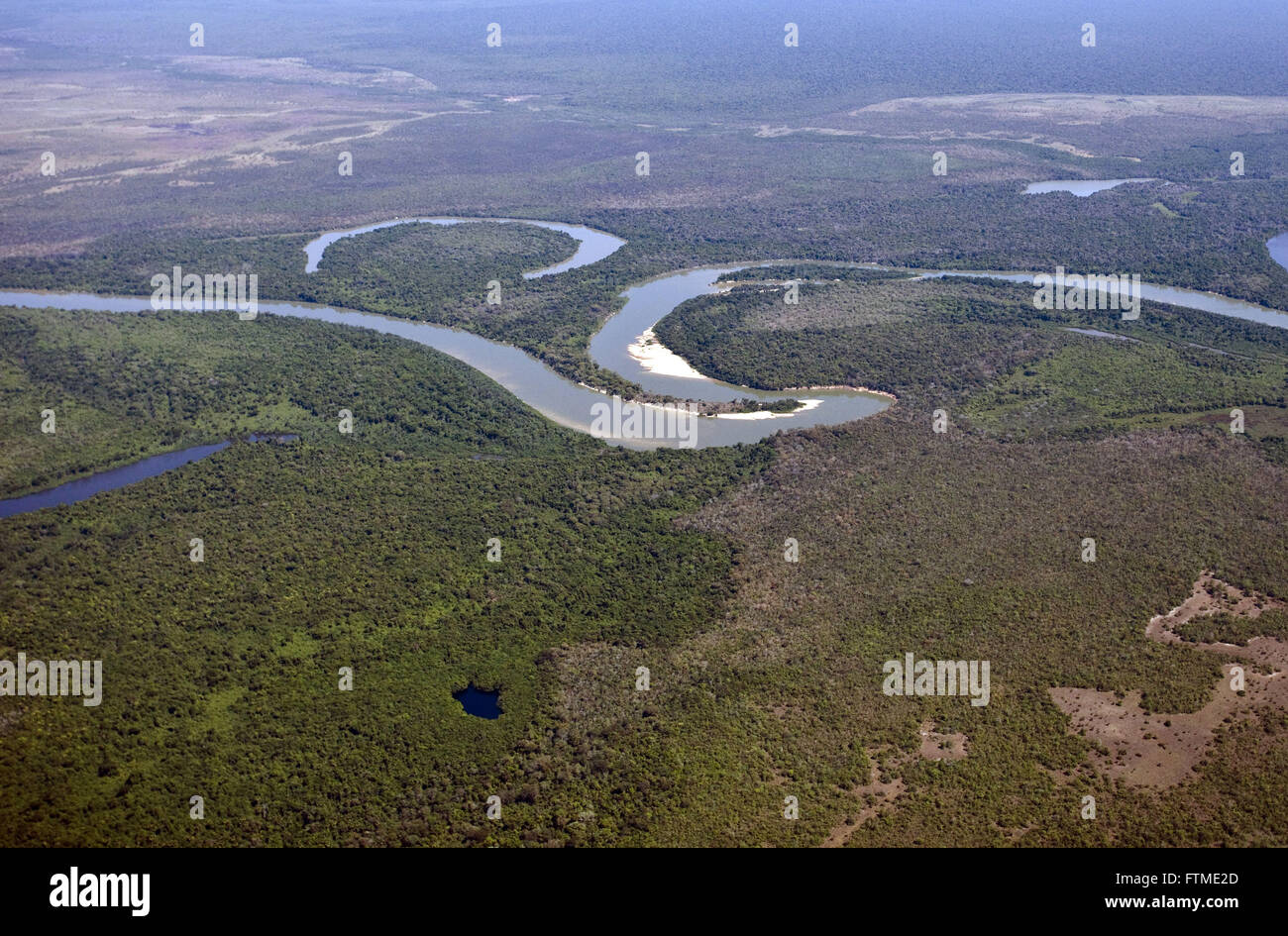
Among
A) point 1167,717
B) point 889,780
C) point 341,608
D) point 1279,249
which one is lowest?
point 889,780

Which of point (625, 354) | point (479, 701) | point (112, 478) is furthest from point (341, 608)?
point (625, 354)

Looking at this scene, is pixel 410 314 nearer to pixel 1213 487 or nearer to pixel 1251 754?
pixel 1213 487

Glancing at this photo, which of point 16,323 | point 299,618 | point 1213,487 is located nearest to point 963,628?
point 1213,487

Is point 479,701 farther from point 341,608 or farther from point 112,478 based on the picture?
point 112,478

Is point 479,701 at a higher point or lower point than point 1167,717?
higher

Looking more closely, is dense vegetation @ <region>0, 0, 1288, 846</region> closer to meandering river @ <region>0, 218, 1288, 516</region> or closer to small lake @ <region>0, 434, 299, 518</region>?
small lake @ <region>0, 434, 299, 518</region>

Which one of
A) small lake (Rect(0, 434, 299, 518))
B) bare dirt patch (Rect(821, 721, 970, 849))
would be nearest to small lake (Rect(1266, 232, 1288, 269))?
bare dirt patch (Rect(821, 721, 970, 849))
